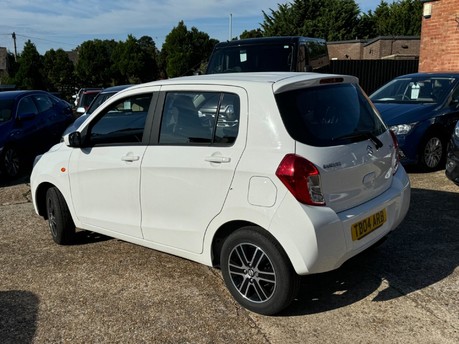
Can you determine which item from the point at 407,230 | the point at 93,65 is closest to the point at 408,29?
the point at 93,65

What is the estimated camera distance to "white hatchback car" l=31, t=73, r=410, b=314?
3.03 m

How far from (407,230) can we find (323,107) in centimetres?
224

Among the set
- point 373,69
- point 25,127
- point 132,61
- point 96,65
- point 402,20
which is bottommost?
point 25,127

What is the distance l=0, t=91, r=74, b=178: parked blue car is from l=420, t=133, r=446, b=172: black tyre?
710 centimetres

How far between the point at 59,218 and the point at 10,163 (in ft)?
14.3

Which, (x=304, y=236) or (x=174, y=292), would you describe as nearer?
(x=304, y=236)

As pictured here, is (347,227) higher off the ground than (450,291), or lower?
higher

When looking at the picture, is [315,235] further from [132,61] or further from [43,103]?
[132,61]

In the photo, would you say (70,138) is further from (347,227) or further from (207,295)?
(347,227)

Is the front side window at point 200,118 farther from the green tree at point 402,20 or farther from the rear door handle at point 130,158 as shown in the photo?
the green tree at point 402,20

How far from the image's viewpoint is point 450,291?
3.58m

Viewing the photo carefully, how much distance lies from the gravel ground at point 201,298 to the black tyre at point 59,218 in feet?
0.43

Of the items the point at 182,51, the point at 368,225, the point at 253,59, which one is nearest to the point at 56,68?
the point at 182,51

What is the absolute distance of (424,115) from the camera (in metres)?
7.34
